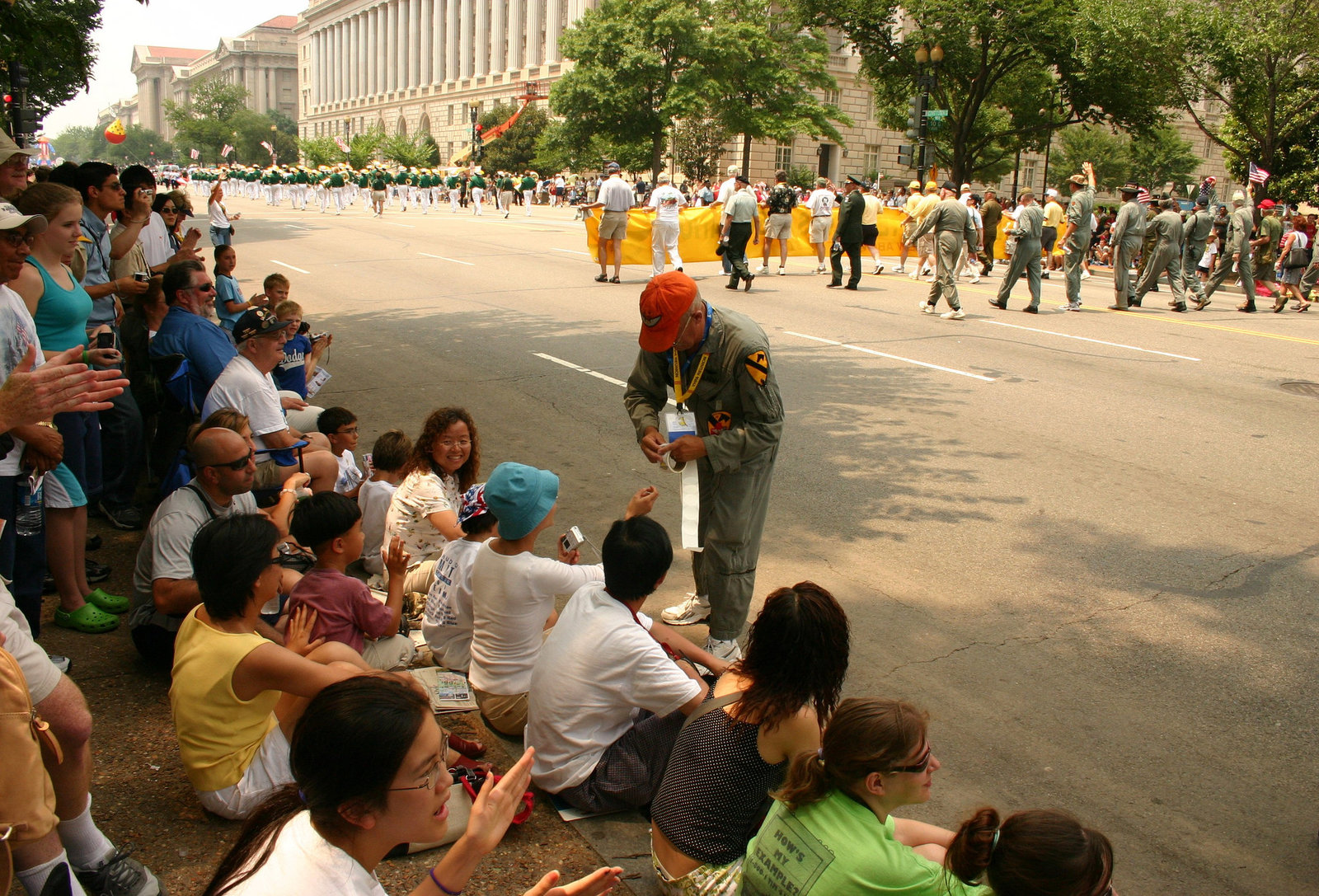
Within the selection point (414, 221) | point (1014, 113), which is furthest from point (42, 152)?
point (1014, 113)

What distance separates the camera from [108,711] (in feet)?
13.2

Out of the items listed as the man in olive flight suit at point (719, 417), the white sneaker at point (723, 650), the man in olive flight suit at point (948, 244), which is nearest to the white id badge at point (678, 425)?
the man in olive flight suit at point (719, 417)

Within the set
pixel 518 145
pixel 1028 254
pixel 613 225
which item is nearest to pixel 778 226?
pixel 613 225

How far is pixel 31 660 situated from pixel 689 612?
3007mm

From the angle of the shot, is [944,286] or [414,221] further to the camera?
[414,221]

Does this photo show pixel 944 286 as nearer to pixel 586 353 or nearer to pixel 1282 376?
pixel 1282 376

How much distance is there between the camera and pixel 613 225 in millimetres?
17984

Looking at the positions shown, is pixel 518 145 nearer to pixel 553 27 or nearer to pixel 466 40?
pixel 553 27

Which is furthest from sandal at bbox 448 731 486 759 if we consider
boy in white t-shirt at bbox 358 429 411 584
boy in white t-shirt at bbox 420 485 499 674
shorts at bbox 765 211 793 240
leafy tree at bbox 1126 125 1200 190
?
leafy tree at bbox 1126 125 1200 190

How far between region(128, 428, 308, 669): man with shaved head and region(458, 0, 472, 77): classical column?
105 metres

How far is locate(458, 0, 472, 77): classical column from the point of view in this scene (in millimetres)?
101562

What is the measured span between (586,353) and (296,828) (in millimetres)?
9616

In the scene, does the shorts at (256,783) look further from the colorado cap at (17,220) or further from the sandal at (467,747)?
the colorado cap at (17,220)

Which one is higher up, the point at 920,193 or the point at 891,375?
the point at 920,193
